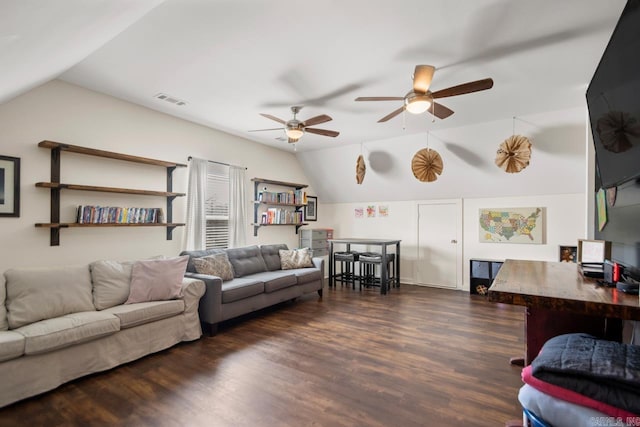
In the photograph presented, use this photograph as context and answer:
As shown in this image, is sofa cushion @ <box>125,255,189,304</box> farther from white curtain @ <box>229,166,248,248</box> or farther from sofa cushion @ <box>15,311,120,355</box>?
white curtain @ <box>229,166,248,248</box>

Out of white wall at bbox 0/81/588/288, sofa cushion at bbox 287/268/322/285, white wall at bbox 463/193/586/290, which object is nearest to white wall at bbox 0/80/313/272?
white wall at bbox 0/81/588/288

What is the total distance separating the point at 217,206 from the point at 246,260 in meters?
0.99

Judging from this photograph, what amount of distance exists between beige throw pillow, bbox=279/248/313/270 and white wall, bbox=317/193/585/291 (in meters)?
1.95

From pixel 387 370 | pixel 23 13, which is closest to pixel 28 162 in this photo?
pixel 23 13

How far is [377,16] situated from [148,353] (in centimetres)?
346

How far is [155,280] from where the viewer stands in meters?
3.21


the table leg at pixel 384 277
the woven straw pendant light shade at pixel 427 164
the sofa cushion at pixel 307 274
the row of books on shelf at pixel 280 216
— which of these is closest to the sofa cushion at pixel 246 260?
the sofa cushion at pixel 307 274

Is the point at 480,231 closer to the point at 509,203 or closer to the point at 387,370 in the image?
the point at 509,203

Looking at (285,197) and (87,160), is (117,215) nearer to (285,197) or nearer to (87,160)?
(87,160)

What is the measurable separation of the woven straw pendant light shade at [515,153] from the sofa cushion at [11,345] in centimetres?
516

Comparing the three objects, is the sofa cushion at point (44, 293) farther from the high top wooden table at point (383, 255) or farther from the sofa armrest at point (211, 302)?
the high top wooden table at point (383, 255)

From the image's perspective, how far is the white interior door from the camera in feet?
19.1

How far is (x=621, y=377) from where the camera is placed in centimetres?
92

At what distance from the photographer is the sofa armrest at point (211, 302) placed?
11.4ft
